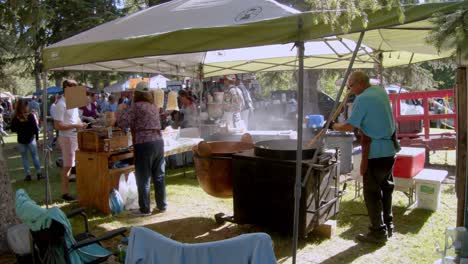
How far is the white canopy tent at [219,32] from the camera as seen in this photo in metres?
2.99

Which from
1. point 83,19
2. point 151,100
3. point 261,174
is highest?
point 83,19

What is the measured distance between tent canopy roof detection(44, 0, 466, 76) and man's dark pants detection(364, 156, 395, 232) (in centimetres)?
127

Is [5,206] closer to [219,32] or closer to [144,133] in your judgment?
[144,133]

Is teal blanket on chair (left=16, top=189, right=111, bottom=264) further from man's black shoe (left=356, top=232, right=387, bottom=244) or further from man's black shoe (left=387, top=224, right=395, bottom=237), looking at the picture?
man's black shoe (left=387, top=224, right=395, bottom=237)

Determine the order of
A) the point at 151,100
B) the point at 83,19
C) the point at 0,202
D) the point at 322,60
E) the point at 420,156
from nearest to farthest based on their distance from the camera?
the point at 0,202
the point at 151,100
the point at 420,156
the point at 322,60
the point at 83,19

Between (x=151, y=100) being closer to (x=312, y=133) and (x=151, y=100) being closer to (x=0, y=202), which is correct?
(x=0, y=202)

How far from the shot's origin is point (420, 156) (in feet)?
18.0

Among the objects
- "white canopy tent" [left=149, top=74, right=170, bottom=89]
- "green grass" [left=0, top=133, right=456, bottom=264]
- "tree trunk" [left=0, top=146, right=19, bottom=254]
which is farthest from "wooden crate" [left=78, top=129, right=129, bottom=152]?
"white canopy tent" [left=149, top=74, right=170, bottom=89]

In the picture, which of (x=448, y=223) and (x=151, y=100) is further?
(x=151, y=100)

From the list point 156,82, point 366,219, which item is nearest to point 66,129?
point 366,219

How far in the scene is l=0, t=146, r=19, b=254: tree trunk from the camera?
404 cm

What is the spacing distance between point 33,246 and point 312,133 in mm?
7248

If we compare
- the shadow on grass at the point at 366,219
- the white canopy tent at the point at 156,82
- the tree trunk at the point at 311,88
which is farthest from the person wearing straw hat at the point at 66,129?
the tree trunk at the point at 311,88

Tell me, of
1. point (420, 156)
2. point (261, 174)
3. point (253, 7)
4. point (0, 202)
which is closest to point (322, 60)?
point (420, 156)
